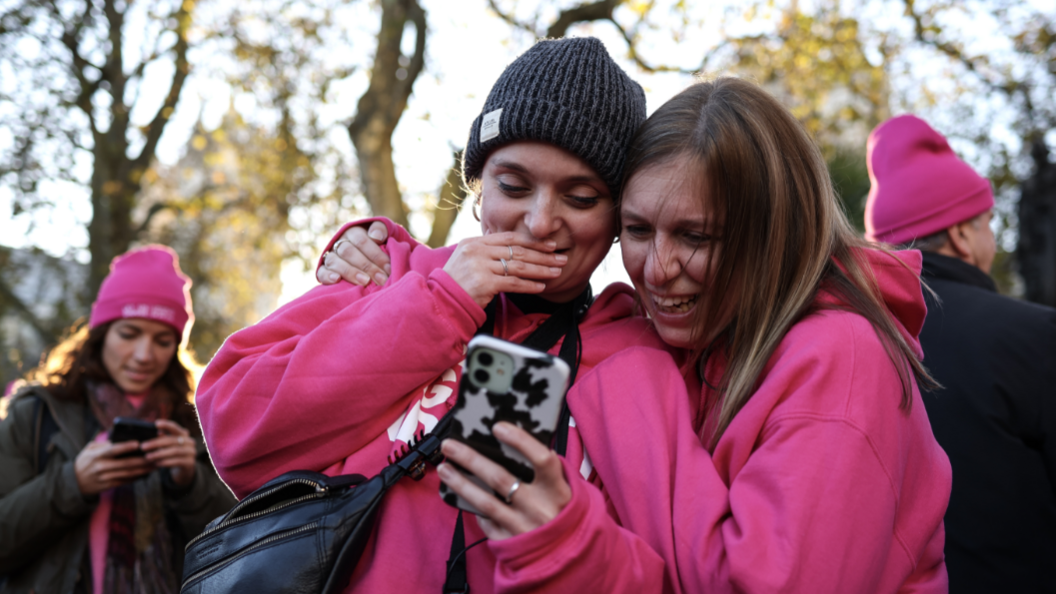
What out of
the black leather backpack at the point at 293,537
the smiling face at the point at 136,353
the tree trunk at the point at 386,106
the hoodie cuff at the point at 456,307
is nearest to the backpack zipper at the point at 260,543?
the black leather backpack at the point at 293,537

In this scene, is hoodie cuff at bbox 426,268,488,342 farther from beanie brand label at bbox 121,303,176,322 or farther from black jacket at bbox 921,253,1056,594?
beanie brand label at bbox 121,303,176,322

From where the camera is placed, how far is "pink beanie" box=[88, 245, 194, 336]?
13.7 ft

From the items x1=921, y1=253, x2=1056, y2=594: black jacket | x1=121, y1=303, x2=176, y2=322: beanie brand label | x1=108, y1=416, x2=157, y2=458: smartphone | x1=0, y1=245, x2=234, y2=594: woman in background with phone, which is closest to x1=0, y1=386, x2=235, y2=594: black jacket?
x1=0, y1=245, x2=234, y2=594: woman in background with phone

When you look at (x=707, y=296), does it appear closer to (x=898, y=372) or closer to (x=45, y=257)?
(x=898, y=372)

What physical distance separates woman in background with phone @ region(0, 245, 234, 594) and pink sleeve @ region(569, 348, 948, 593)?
104 inches

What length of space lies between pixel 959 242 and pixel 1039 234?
2.62 m

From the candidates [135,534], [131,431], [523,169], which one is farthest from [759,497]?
[135,534]

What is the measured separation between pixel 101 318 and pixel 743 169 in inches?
143

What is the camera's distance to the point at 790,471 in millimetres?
1507

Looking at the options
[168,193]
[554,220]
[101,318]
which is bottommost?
[168,193]

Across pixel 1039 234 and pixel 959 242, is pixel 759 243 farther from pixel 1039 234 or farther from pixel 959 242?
pixel 1039 234

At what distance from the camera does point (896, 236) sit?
3.62 meters

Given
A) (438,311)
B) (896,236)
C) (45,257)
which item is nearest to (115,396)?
(438,311)

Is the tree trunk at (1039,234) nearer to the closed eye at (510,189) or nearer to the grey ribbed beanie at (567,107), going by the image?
the grey ribbed beanie at (567,107)
